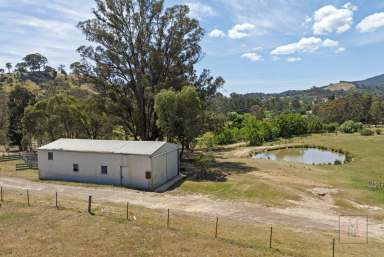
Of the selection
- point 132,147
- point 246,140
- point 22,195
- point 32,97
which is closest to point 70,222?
point 22,195

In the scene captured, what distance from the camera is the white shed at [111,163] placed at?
25703mm

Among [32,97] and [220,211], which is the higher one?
[32,97]

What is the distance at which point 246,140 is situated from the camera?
204 feet

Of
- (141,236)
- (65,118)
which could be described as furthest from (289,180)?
(65,118)

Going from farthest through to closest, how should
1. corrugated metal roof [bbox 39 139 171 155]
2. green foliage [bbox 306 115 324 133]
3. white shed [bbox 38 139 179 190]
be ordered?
green foliage [bbox 306 115 324 133] < corrugated metal roof [bbox 39 139 171 155] < white shed [bbox 38 139 179 190]

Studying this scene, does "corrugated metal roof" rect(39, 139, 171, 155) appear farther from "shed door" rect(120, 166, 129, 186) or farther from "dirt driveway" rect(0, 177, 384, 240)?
"dirt driveway" rect(0, 177, 384, 240)

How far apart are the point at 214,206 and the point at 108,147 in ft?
35.2

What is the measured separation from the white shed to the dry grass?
278 inches

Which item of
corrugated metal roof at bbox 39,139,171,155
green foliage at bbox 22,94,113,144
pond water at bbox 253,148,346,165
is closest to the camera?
corrugated metal roof at bbox 39,139,171,155

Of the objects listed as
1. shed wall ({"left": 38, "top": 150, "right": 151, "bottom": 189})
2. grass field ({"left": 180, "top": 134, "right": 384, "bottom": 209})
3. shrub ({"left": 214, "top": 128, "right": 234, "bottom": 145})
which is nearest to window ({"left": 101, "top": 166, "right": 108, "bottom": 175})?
shed wall ({"left": 38, "top": 150, "right": 151, "bottom": 189})

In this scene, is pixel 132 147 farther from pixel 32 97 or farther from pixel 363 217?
pixel 32 97

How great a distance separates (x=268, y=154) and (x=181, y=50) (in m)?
21.0

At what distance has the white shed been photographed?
84.3 ft

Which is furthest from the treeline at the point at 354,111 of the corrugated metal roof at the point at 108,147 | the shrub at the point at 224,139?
the corrugated metal roof at the point at 108,147
